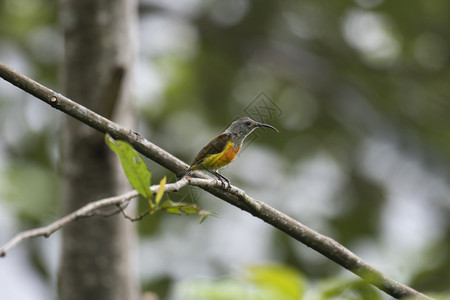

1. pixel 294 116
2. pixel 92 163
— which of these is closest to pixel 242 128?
pixel 92 163

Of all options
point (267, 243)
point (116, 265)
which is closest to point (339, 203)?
point (267, 243)

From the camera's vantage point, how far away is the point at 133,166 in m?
1.40

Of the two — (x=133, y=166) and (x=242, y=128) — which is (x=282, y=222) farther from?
(x=242, y=128)

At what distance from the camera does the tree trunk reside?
304 cm

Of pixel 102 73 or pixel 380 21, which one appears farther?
pixel 380 21

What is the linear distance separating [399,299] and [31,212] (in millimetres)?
3185

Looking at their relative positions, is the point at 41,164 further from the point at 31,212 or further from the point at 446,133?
the point at 446,133

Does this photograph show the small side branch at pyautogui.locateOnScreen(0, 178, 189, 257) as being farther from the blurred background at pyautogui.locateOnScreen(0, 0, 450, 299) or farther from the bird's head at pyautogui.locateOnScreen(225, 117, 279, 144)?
the blurred background at pyautogui.locateOnScreen(0, 0, 450, 299)

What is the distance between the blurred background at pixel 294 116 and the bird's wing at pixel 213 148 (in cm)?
307

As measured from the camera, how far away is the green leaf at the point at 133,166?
1386mm

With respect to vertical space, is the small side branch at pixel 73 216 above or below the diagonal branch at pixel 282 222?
below

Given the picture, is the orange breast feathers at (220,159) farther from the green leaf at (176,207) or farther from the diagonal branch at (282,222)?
the green leaf at (176,207)

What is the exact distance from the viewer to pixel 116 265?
3090 millimetres

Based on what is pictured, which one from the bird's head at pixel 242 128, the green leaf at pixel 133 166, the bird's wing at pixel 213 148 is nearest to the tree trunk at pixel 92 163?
the bird's head at pixel 242 128
